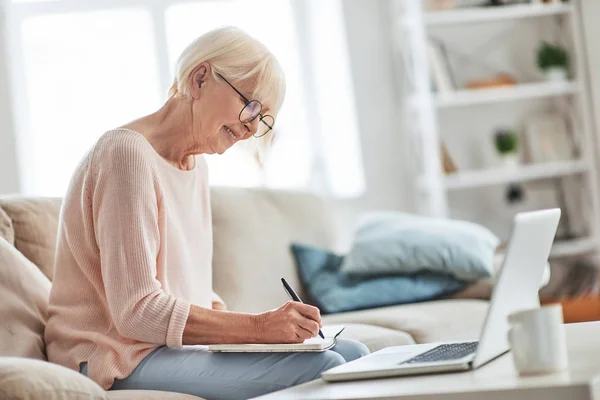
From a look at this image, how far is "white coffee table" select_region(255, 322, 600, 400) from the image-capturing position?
3.36ft

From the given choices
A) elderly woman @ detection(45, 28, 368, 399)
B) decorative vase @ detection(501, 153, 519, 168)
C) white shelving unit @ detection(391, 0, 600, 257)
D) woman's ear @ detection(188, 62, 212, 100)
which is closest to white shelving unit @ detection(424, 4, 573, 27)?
white shelving unit @ detection(391, 0, 600, 257)

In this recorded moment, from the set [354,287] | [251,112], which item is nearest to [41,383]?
[251,112]

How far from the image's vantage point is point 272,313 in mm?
1564

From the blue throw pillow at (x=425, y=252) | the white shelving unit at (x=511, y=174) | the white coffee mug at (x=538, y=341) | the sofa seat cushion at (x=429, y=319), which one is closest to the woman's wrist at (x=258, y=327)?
the white coffee mug at (x=538, y=341)

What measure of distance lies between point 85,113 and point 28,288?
8.39ft

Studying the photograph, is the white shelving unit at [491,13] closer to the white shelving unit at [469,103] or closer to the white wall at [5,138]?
the white shelving unit at [469,103]

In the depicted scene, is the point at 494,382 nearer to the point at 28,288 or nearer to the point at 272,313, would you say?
the point at 272,313

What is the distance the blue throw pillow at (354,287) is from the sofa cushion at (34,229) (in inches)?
36.9

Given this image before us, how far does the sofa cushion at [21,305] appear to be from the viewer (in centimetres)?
175

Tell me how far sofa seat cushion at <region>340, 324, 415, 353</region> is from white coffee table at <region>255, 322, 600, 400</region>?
2.81 ft

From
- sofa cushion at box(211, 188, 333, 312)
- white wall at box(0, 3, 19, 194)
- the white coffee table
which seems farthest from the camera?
white wall at box(0, 3, 19, 194)

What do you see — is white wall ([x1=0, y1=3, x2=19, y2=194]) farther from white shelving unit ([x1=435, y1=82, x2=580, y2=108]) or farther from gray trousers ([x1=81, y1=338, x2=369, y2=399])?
gray trousers ([x1=81, y1=338, x2=369, y2=399])

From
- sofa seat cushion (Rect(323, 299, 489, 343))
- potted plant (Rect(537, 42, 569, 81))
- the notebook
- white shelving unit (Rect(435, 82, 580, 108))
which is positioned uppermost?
potted plant (Rect(537, 42, 569, 81))

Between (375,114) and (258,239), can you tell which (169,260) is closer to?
(258,239)
